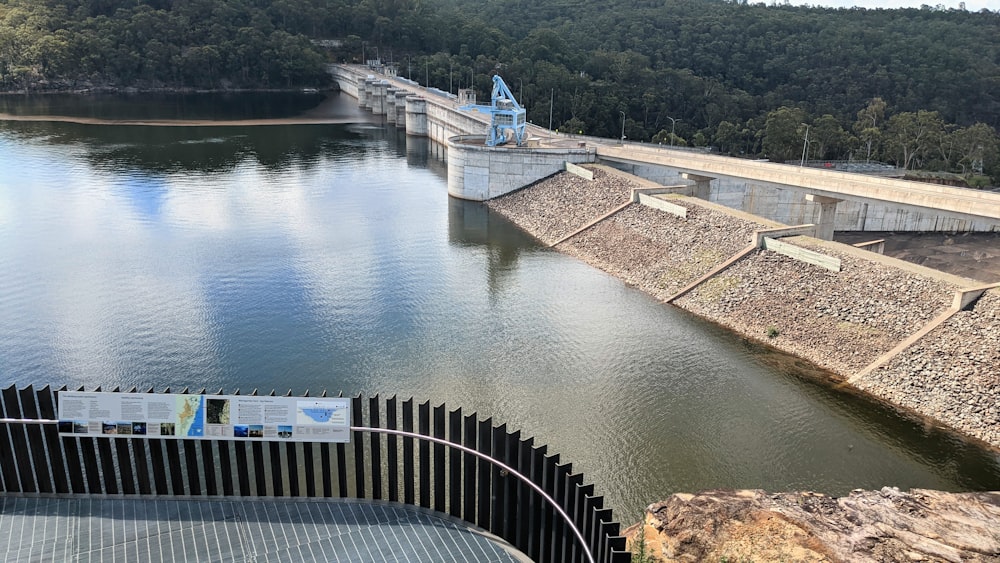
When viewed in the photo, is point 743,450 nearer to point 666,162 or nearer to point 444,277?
point 444,277

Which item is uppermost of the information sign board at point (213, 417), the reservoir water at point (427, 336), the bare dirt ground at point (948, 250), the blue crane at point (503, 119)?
the blue crane at point (503, 119)

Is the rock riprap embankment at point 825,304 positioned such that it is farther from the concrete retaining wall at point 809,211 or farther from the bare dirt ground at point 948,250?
the bare dirt ground at point 948,250

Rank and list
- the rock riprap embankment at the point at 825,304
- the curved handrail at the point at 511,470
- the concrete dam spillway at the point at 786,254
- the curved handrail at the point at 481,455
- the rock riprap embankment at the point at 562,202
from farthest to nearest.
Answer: the rock riprap embankment at the point at 562,202 → the rock riprap embankment at the point at 825,304 → the concrete dam spillway at the point at 786,254 → the curved handrail at the point at 481,455 → the curved handrail at the point at 511,470

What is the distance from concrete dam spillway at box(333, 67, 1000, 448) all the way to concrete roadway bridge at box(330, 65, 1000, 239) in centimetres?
9

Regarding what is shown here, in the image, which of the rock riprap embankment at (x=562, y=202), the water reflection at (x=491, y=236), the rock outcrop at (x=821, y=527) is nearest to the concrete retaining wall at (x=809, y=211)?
the rock riprap embankment at (x=562, y=202)

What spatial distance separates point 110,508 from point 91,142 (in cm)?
7144

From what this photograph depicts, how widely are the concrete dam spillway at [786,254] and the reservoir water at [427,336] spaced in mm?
1696

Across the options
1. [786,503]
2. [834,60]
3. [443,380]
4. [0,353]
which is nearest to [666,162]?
[443,380]

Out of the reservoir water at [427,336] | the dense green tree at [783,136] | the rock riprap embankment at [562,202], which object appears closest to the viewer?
the reservoir water at [427,336]

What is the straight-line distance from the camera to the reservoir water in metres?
21.6

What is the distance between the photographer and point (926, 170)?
74125 mm

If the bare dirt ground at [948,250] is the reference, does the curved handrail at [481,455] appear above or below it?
above

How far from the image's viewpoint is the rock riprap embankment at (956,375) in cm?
2291

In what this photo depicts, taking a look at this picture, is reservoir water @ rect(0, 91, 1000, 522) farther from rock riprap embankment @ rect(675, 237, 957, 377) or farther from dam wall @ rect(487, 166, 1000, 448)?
rock riprap embankment @ rect(675, 237, 957, 377)
